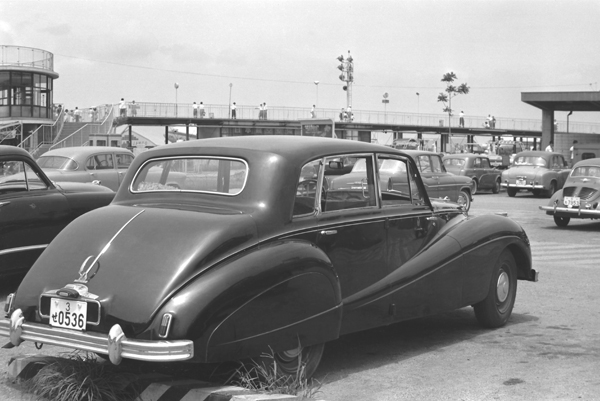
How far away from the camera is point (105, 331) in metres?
4.68

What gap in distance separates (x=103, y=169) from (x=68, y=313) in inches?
547

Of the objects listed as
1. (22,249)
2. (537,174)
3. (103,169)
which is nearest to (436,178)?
(103,169)

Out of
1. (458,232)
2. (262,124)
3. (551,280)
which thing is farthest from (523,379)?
(262,124)

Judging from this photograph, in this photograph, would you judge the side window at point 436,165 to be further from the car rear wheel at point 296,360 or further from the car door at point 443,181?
the car rear wheel at point 296,360

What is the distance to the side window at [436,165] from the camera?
22516 mm

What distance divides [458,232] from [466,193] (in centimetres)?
1738

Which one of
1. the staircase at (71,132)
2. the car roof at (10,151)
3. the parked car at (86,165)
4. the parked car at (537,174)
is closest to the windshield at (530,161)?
the parked car at (537,174)

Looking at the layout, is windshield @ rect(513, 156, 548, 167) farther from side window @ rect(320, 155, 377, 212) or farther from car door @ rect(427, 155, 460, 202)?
side window @ rect(320, 155, 377, 212)

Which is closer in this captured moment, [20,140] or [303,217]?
[303,217]

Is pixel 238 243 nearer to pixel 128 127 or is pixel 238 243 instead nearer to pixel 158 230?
pixel 158 230

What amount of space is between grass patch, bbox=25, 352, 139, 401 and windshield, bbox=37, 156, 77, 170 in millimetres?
13005

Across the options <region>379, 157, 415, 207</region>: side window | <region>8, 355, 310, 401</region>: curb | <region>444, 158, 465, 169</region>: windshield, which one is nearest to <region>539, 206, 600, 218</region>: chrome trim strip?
<region>379, 157, 415, 207</region>: side window

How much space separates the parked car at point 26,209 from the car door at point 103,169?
8.26 meters

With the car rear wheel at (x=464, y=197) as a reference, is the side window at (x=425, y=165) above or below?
above
